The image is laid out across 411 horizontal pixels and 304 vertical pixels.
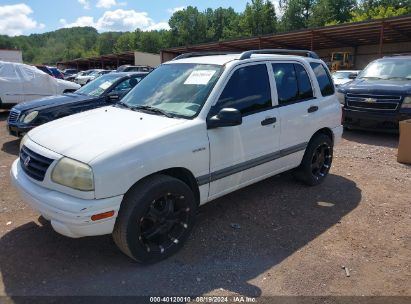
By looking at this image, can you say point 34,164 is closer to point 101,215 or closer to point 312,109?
point 101,215

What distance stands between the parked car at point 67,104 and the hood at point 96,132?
362 centimetres

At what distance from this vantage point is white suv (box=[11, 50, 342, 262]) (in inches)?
120

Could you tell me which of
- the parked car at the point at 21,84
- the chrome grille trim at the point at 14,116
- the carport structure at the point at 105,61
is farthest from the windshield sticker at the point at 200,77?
the carport structure at the point at 105,61

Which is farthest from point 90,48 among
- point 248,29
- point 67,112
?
point 67,112

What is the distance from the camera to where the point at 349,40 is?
104 feet

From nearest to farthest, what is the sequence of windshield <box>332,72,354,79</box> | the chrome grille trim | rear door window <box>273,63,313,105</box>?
rear door window <box>273,63,313,105</box> < the chrome grille trim < windshield <box>332,72,354,79</box>

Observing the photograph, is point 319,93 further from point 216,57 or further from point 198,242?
point 198,242

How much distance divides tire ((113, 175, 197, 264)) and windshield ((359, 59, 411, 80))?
7.47 meters

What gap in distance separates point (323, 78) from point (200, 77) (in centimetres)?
222

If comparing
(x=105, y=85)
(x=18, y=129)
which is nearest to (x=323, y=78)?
(x=105, y=85)

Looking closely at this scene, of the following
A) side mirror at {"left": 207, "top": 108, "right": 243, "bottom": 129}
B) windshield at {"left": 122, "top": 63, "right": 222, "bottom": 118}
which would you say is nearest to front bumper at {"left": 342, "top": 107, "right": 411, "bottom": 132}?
windshield at {"left": 122, "top": 63, "right": 222, "bottom": 118}

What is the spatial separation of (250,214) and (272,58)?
1.92 m

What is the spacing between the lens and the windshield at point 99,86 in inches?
323

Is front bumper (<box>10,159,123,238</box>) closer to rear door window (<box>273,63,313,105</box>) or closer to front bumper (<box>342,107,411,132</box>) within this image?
rear door window (<box>273,63,313,105</box>)
